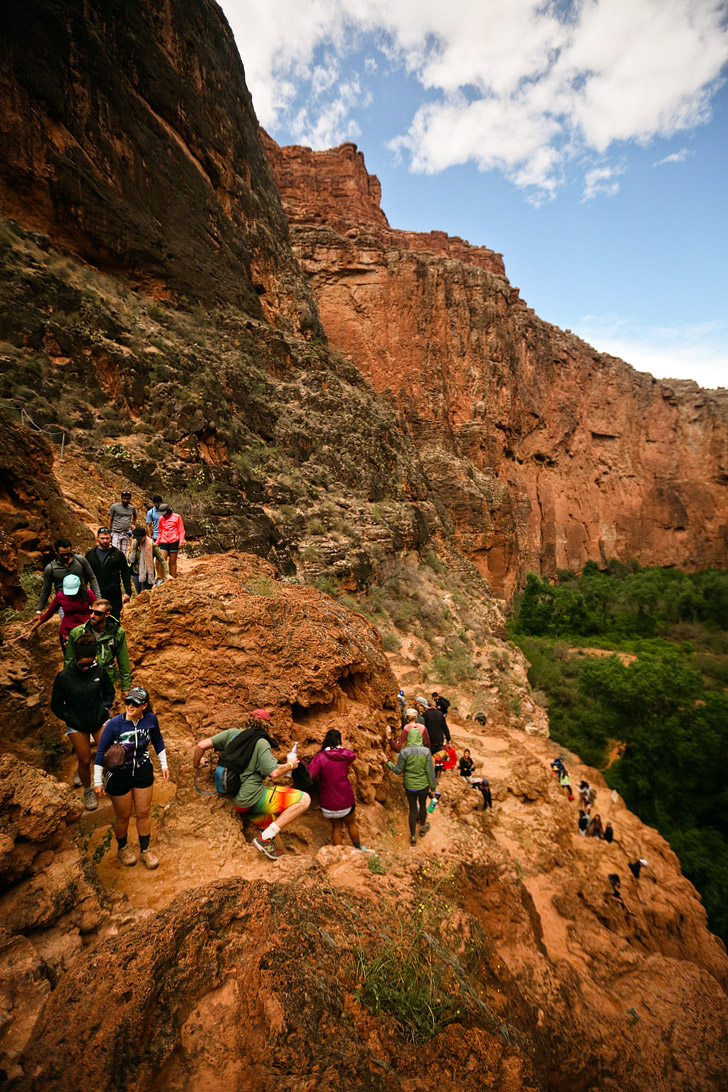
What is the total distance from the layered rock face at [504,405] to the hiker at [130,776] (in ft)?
88.2

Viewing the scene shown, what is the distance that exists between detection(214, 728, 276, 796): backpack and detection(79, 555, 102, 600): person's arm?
7.15 ft

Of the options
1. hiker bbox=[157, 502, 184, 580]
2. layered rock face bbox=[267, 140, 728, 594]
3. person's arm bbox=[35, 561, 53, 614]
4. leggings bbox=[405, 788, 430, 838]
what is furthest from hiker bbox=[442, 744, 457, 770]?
layered rock face bbox=[267, 140, 728, 594]

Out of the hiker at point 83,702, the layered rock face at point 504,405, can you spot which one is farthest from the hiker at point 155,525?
the layered rock face at point 504,405

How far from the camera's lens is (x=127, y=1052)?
63.6 inches

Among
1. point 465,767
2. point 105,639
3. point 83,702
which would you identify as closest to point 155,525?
point 105,639

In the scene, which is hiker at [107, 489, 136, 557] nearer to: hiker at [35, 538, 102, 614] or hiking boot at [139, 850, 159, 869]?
hiker at [35, 538, 102, 614]

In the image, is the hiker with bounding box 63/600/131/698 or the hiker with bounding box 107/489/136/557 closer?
the hiker with bounding box 63/600/131/698

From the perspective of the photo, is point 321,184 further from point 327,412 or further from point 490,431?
point 327,412

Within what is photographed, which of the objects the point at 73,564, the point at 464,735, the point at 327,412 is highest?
the point at 327,412

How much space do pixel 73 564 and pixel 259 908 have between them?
129 inches

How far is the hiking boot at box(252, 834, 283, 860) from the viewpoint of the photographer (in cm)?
321

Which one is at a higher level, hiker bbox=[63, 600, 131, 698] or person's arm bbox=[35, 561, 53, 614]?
person's arm bbox=[35, 561, 53, 614]

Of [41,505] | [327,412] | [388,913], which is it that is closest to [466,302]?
[327,412]

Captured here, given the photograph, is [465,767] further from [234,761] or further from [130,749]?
[130,749]
